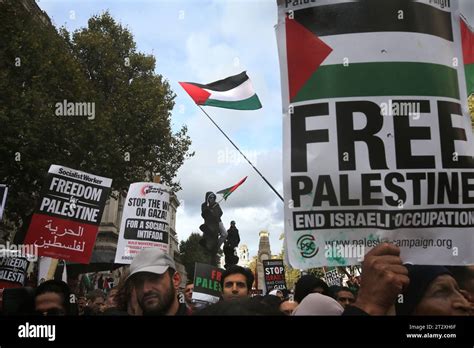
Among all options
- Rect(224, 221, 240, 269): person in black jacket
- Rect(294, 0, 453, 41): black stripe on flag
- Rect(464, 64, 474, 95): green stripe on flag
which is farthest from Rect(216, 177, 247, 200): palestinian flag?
Rect(464, 64, 474, 95): green stripe on flag

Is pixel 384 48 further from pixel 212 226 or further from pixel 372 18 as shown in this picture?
pixel 212 226

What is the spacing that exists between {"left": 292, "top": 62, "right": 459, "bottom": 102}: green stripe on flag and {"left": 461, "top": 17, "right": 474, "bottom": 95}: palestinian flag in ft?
0.73

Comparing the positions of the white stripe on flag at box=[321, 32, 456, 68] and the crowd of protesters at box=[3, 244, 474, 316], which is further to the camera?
the white stripe on flag at box=[321, 32, 456, 68]

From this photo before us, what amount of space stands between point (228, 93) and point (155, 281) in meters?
1.04

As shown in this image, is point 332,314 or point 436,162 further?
point 436,162

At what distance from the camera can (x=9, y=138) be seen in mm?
2785

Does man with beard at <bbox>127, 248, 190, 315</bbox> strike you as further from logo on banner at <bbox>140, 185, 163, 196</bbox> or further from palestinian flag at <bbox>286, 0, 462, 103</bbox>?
palestinian flag at <bbox>286, 0, 462, 103</bbox>

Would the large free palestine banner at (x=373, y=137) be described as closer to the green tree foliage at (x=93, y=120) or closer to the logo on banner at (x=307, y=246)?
the logo on banner at (x=307, y=246)

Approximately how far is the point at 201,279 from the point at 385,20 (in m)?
1.80

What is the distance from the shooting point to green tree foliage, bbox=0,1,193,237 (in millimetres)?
2795

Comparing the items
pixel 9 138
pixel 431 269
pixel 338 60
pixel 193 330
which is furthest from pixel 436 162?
pixel 9 138

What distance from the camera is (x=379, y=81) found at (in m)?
2.48

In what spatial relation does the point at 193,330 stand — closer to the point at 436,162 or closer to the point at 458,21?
the point at 436,162

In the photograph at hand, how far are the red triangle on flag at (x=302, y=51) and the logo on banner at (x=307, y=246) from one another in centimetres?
77
